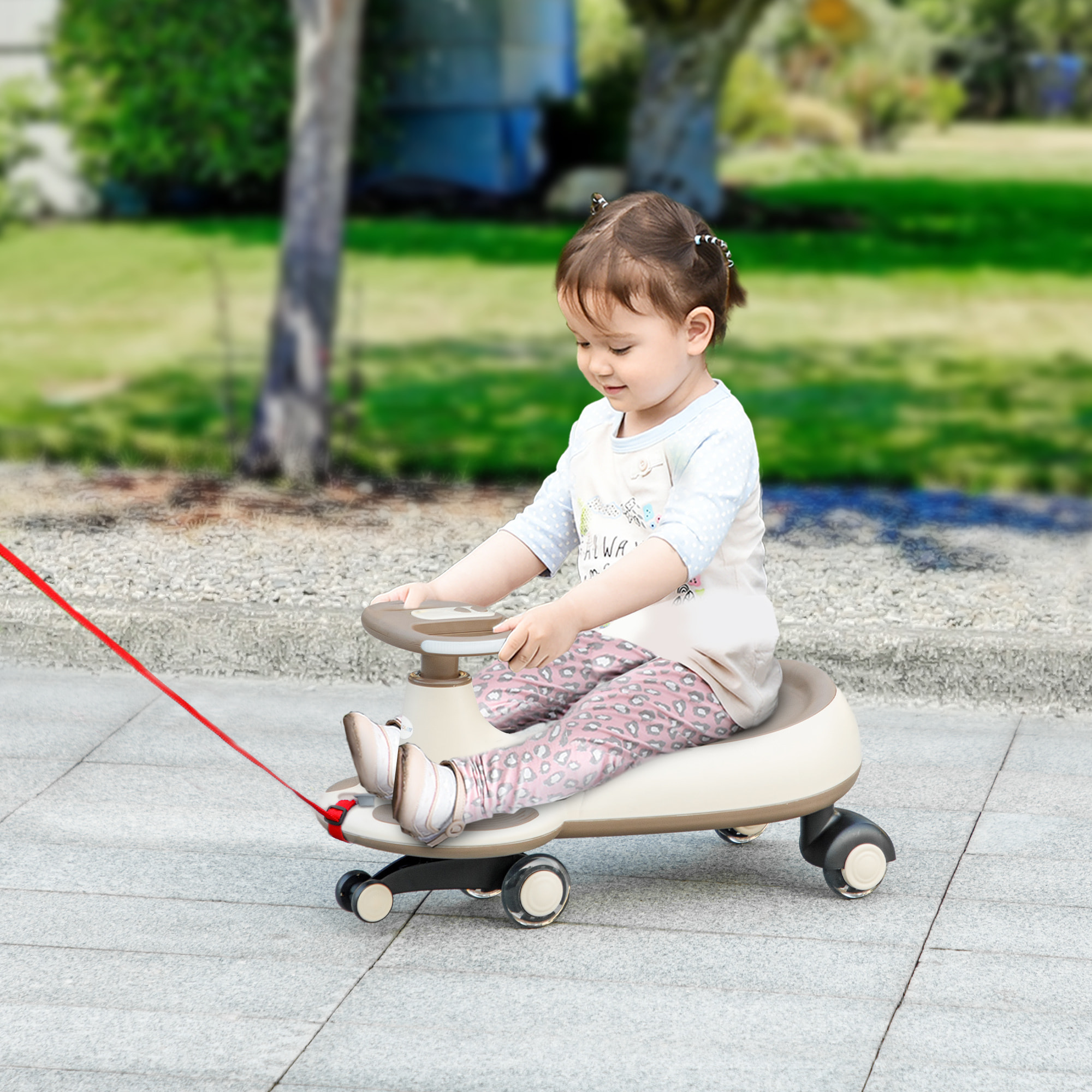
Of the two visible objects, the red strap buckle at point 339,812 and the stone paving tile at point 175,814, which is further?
the stone paving tile at point 175,814

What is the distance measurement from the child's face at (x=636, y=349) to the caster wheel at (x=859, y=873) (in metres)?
0.86

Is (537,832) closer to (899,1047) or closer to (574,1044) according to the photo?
(574,1044)

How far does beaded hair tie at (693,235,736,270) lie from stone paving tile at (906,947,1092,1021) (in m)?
1.18

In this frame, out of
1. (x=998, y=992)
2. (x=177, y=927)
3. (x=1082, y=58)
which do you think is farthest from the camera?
(x=1082, y=58)

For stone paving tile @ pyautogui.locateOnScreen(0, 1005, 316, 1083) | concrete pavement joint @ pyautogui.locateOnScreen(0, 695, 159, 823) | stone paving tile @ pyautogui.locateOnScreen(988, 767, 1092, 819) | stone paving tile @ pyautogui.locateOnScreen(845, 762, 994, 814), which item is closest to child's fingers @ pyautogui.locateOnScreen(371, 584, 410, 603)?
stone paving tile @ pyautogui.locateOnScreen(0, 1005, 316, 1083)

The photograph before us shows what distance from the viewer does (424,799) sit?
2646mm

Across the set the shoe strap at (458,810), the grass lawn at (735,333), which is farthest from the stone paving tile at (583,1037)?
the grass lawn at (735,333)

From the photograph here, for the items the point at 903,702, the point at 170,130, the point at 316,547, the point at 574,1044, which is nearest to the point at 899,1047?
the point at 574,1044

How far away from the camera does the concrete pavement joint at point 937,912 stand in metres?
2.41

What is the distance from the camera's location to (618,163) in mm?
14438

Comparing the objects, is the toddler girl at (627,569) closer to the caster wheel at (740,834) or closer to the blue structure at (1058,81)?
the caster wheel at (740,834)

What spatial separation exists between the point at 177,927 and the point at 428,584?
0.72 metres

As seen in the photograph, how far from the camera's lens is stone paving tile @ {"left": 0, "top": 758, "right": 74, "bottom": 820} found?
137 inches

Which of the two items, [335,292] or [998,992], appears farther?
[335,292]
